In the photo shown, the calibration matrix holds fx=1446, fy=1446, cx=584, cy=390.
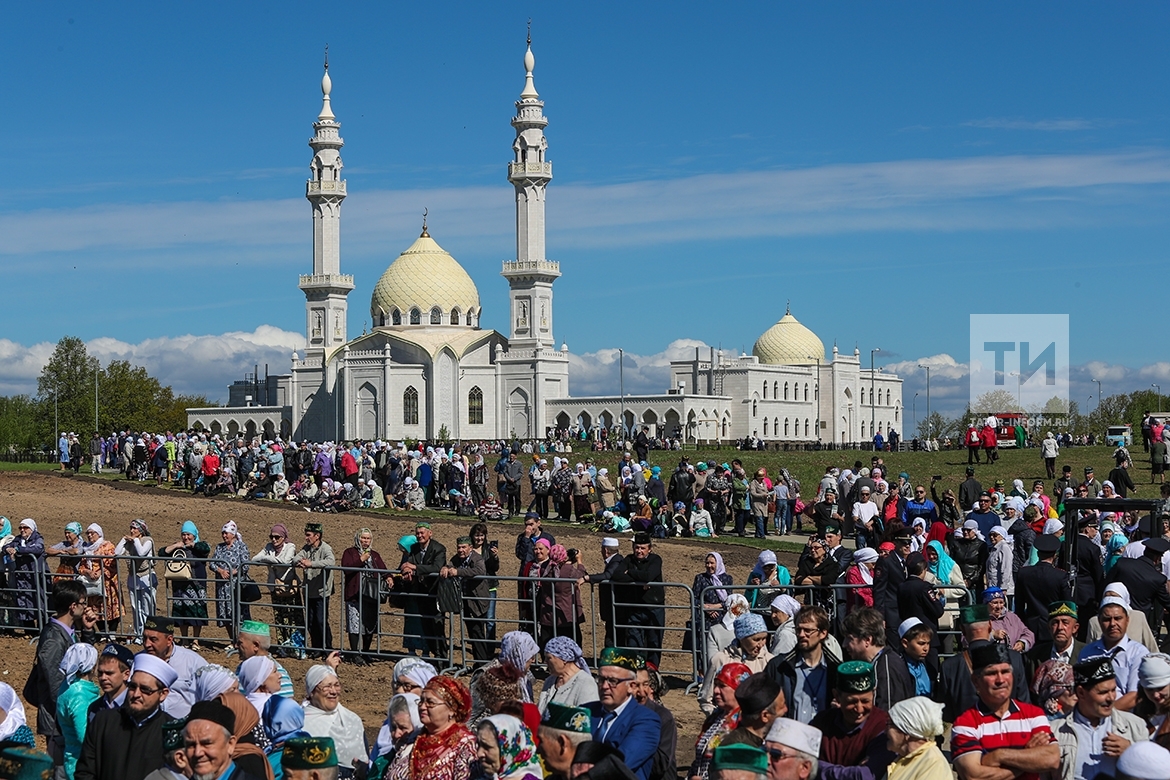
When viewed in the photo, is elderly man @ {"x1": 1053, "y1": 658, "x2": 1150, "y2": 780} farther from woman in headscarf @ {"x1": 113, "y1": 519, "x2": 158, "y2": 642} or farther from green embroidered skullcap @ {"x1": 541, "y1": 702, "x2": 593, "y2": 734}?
woman in headscarf @ {"x1": 113, "y1": 519, "x2": 158, "y2": 642}

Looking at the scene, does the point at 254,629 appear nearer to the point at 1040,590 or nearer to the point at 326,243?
the point at 1040,590

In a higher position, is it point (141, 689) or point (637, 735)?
point (141, 689)

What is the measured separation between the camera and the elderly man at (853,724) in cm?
711

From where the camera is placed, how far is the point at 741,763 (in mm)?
5922

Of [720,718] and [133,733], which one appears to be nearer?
[133,733]

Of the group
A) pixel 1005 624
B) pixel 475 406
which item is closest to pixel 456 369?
pixel 475 406

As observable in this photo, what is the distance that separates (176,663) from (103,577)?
785 centimetres

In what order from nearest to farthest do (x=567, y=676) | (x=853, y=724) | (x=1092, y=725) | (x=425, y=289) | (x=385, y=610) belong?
1. (x=1092, y=725)
2. (x=853, y=724)
3. (x=567, y=676)
4. (x=385, y=610)
5. (x=425, y=289)

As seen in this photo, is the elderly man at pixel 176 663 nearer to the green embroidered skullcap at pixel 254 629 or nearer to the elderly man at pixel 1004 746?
the green embroidered skullcap at pixel 254 629

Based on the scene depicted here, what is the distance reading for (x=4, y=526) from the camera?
55.1ft

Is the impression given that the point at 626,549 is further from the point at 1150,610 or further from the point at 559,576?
the point at 1150,610

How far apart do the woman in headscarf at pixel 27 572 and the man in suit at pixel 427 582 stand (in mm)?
4174

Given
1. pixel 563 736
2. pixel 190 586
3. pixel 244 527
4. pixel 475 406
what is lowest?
pixel 244 527

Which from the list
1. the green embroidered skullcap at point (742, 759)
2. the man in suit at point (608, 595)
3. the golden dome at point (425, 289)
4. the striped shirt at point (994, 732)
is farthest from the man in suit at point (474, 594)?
the golden dome at point (425, 289)
